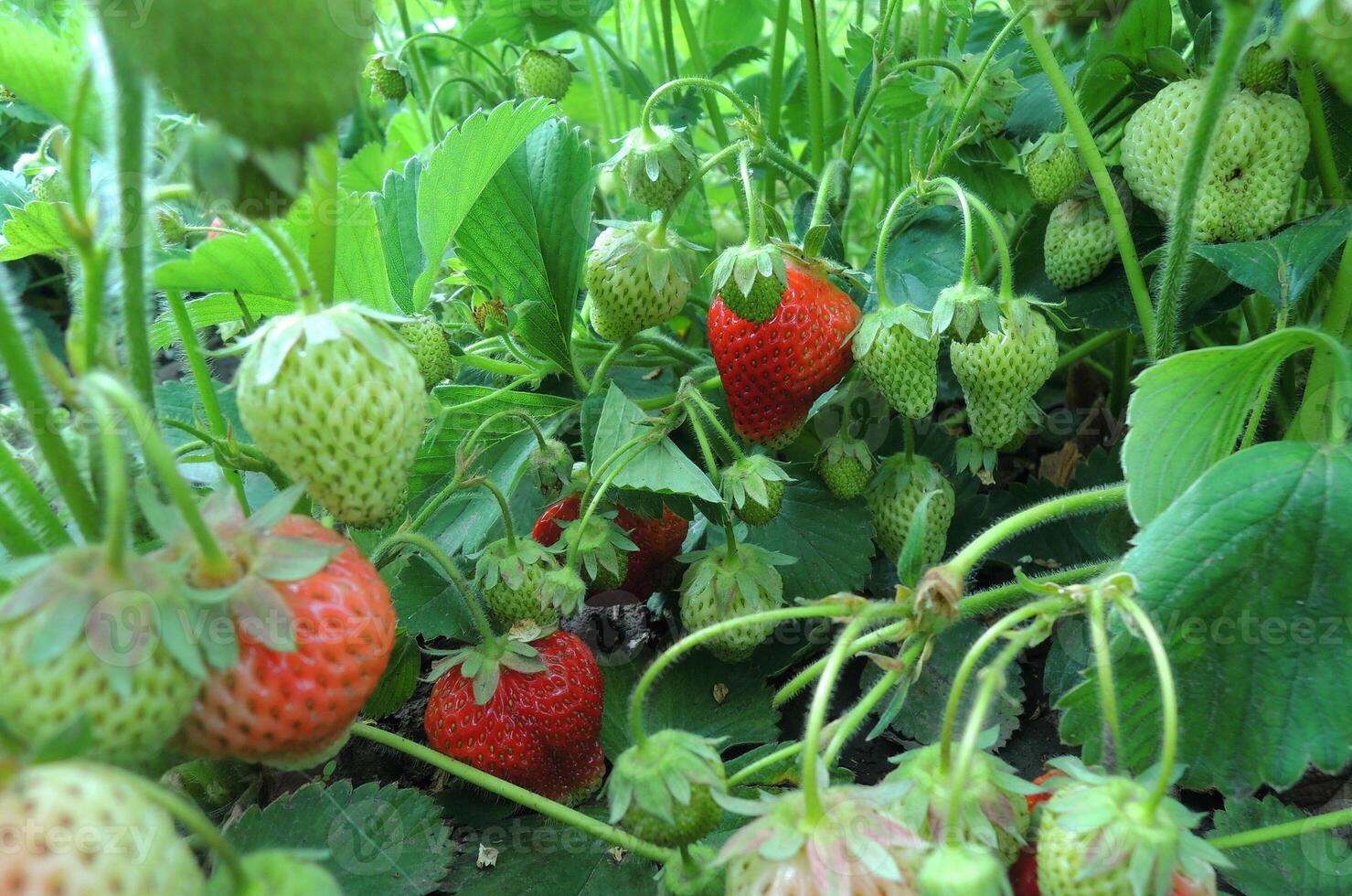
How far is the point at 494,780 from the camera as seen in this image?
933 millimetres

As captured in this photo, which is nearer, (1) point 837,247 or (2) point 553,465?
(2) point 553,465

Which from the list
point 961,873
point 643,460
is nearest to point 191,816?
point 961,873

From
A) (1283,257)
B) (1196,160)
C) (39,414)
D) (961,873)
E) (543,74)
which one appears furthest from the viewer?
(543,74)

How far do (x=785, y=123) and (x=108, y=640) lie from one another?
5.83ft

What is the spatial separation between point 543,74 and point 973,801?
1336 millimetres

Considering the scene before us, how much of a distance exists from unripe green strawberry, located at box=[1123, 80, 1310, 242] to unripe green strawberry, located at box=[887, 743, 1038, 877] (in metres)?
0.63

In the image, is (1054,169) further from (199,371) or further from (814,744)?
(199,371)

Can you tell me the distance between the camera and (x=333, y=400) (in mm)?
708

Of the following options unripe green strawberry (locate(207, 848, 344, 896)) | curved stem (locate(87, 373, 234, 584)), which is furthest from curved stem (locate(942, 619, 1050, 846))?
curved stem (locate(87, 373, 234, 584))

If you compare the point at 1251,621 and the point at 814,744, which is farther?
the point at 1251,621

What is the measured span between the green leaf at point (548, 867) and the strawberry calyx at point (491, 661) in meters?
0.16

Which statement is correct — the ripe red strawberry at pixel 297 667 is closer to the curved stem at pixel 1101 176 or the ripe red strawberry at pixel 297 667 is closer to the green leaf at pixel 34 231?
the green leaf at pixel 34 231

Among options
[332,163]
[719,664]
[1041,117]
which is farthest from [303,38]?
[1041,117]

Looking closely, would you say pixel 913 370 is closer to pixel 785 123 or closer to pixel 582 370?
pixel 582 370
